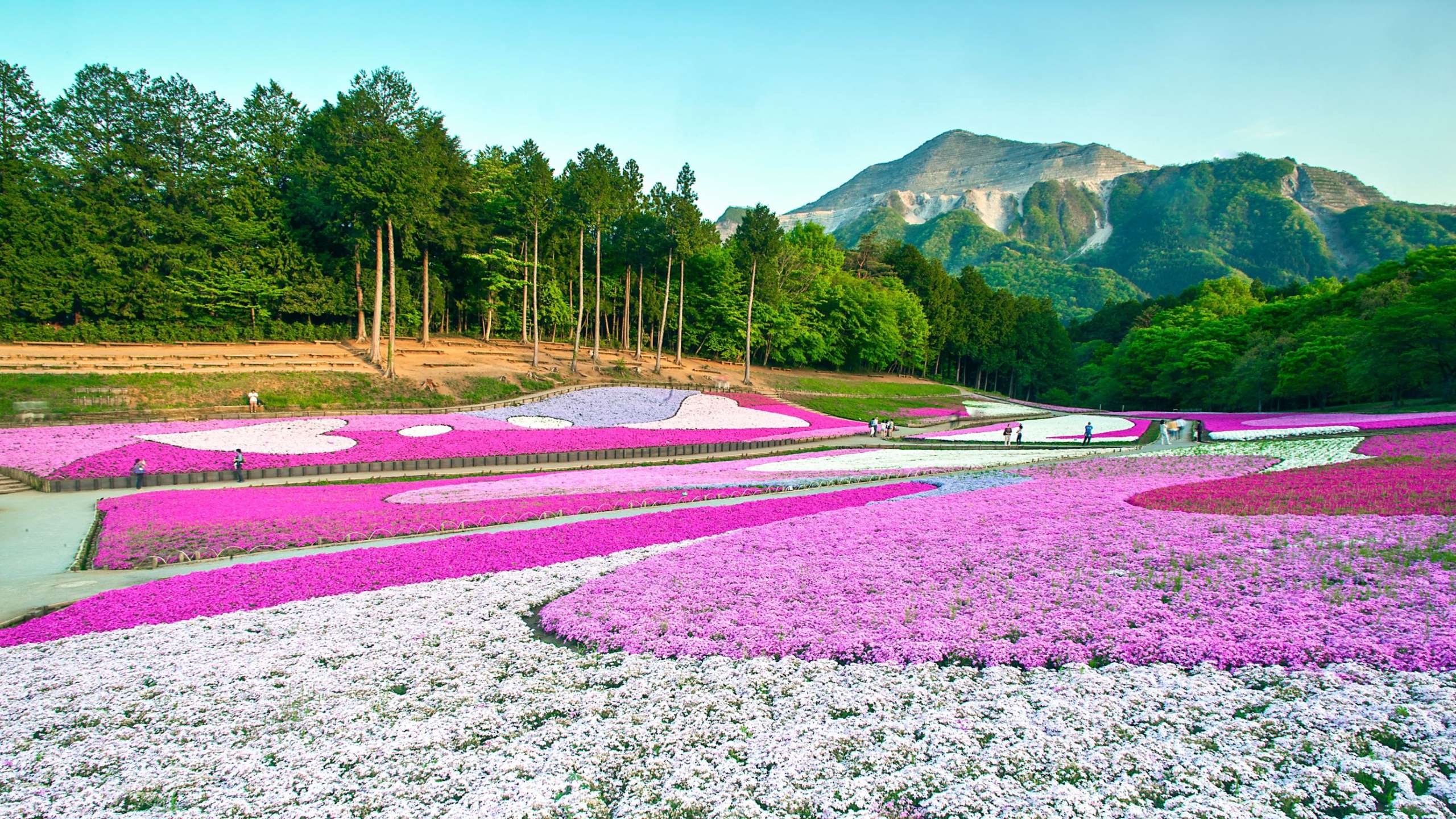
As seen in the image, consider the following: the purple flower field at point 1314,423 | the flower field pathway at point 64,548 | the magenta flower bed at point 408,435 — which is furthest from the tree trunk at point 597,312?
the purple flower field at point 1314,423

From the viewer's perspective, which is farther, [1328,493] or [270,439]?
[270,439]

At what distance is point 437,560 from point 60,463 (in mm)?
18911

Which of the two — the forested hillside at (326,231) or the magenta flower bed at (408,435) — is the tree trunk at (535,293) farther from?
the magenta flower bed at (408,435)

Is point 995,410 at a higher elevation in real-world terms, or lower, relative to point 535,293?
lower

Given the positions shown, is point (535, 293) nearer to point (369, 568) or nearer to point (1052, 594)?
point (369, 568)

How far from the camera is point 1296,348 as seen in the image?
61625mm

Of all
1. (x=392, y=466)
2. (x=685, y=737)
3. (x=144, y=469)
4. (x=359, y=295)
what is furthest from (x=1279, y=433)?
(x=359, y=295)

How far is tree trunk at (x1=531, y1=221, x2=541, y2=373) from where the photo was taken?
50.2 m

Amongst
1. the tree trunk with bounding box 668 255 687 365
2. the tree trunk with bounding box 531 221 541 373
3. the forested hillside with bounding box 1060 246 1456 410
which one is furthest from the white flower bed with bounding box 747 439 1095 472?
the tree trunk with bounding box 668 255 687 365

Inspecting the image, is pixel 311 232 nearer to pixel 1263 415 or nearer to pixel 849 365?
pixel 849 365

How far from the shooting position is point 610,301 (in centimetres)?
7538

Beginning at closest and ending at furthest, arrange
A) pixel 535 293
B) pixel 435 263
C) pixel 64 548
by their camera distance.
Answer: pixel 64 548 < pixel 535 293 < pixel 435 263

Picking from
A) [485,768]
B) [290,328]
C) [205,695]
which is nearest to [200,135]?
[290,328]

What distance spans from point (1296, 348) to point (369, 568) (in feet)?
248
